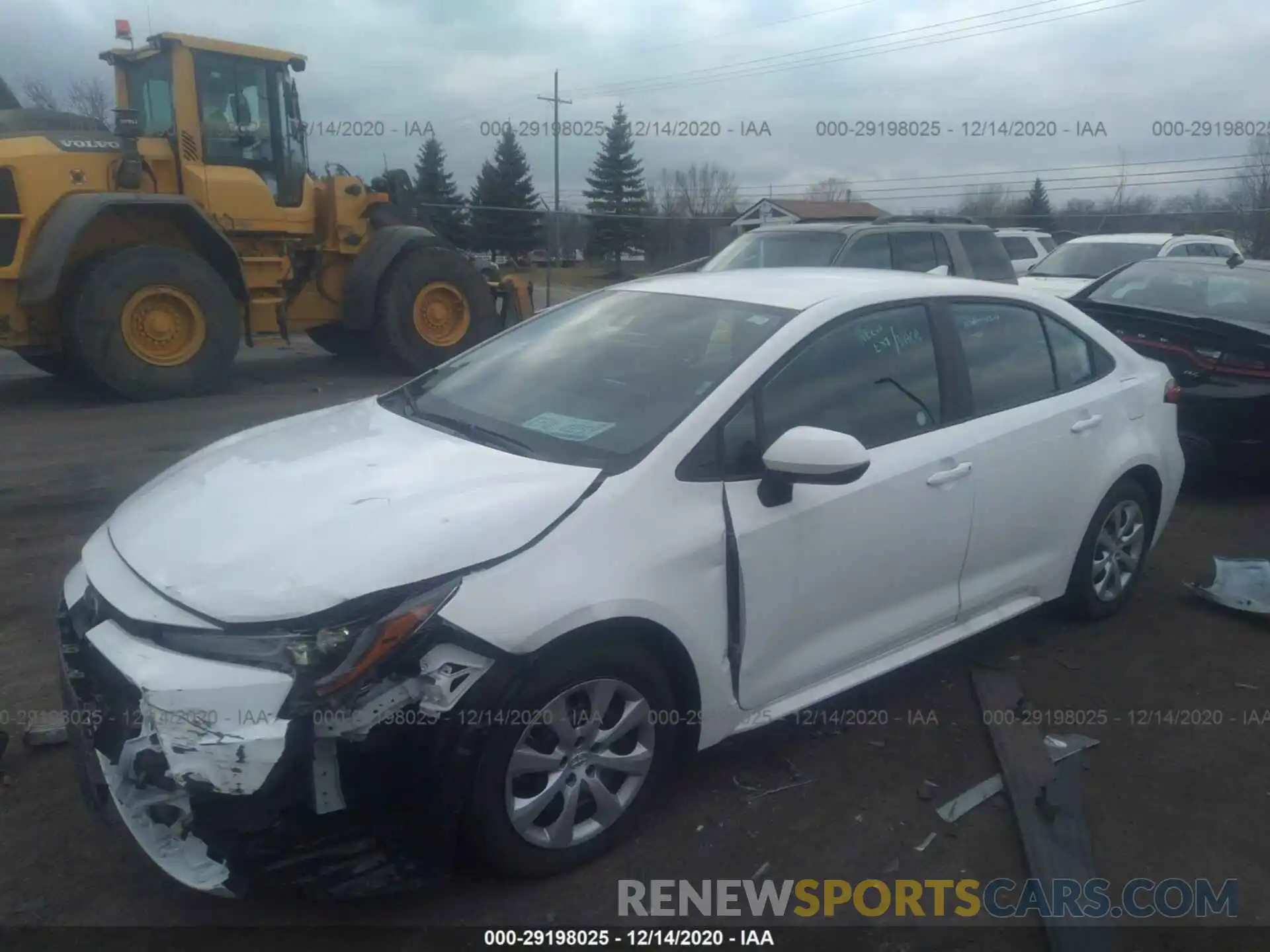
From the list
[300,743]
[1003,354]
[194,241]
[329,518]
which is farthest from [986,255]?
[300,743]

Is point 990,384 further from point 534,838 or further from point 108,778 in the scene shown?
point 108,778

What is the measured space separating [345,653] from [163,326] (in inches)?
325

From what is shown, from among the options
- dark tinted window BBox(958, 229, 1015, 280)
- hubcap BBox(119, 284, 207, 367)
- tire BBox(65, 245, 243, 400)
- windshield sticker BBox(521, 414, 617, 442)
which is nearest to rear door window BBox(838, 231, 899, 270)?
dark tinted window BBox(958, 229, 1015, 280)

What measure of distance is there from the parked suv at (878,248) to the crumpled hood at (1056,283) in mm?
501

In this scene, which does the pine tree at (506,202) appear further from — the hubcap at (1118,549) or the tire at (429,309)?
the hubcap at (1118,549)

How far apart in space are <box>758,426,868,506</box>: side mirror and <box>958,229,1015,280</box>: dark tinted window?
26.8ft

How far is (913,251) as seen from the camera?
10008 mm

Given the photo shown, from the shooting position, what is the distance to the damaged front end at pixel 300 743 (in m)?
2.35

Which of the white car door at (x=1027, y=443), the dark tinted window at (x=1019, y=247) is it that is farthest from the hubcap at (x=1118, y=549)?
the dark tinted window at (x=1019, y=247)

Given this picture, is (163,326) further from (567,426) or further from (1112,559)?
(1112,559)

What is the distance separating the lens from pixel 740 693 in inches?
124

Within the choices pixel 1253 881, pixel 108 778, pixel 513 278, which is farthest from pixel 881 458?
pixel 513 278

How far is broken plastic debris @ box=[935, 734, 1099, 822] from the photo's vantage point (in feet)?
10.6

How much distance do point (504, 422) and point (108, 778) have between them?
153 centimetres
